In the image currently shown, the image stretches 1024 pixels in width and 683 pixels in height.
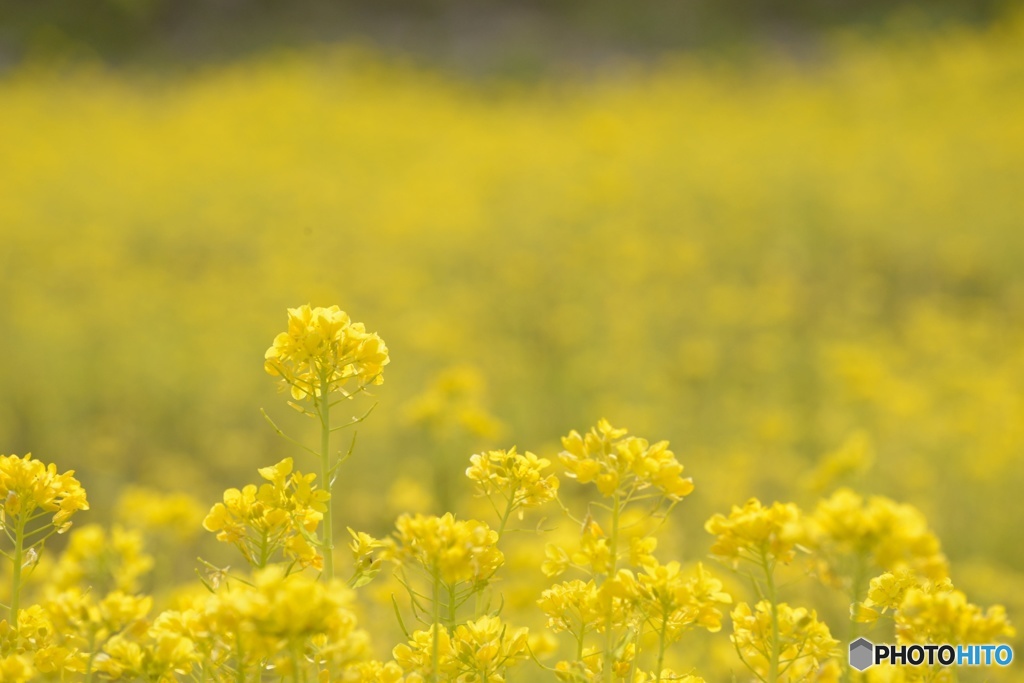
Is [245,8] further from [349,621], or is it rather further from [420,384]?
[349,621]

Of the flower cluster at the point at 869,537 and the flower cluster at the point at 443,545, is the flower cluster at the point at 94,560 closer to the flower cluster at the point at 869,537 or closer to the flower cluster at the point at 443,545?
the flower cluster at the point at 443,545

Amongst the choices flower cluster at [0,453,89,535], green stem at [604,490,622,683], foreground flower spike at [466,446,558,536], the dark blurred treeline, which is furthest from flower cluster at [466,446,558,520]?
the dark blurred treeline

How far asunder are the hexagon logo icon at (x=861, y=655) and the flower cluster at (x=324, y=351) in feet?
2.22

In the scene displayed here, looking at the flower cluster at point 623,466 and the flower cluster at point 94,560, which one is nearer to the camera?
the flower cluster at point 623,466

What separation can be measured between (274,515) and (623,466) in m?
0.40

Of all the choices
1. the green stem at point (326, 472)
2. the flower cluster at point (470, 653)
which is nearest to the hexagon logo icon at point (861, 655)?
the flower cluster at point (470, 653)

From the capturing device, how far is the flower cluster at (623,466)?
0.97 metres

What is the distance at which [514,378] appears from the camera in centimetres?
434

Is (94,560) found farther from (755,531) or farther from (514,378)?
(514,378)

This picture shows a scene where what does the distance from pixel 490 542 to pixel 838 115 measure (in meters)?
9.90

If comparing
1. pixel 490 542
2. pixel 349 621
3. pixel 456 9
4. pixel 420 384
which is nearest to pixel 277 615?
pixel 349 621

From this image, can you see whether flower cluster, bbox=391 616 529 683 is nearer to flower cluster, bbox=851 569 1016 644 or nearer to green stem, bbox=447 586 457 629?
green stem, bbox=447 586 457 629

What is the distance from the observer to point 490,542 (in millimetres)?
959

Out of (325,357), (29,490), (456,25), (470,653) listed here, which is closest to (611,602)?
(470,653)
